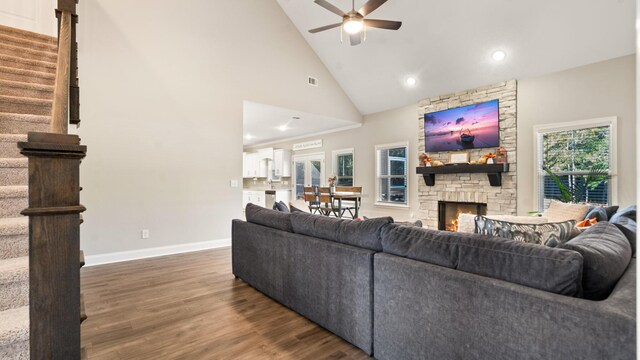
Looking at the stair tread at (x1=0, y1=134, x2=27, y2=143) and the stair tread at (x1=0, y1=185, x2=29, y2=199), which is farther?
the stair tread at (x1=0, y1=134, x2=27, y2=143)

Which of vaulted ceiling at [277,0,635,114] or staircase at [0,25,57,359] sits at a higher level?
vaulted ceiling at [277,0,635,114]

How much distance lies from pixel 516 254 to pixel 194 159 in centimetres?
465

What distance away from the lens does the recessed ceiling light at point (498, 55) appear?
4.94 meters

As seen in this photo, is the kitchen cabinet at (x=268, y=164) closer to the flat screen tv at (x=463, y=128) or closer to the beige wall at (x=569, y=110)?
the beige wall at (x=569, y=110)

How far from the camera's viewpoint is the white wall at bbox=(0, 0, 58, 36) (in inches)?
177

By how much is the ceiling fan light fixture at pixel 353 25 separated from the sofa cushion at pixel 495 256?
2.98 m

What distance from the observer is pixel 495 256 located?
59.2 inches

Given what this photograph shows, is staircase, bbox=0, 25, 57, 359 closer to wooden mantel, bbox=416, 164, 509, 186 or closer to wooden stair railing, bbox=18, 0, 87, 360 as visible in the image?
wooden stair railing, bbox=18, 0, 87, 360

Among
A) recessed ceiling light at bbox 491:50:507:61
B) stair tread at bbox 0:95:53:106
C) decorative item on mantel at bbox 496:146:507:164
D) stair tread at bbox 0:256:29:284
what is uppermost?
recessed ceiling light at bbox 491:50:507:61

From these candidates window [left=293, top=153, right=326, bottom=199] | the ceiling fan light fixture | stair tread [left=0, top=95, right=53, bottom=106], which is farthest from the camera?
window [left=293, top=153, right=326, bottom=199]

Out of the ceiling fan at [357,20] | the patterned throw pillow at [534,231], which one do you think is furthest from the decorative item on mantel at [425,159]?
the patterned throw pillow at [534,231]

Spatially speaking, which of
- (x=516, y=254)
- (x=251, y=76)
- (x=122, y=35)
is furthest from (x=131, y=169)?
(x=516, y=254)

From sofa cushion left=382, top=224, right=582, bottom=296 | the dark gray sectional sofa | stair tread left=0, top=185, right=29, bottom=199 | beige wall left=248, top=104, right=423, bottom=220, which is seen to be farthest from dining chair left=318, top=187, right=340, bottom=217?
stair tread left=0, top=185, right=29, bottom=199

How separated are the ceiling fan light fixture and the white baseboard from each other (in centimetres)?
379
